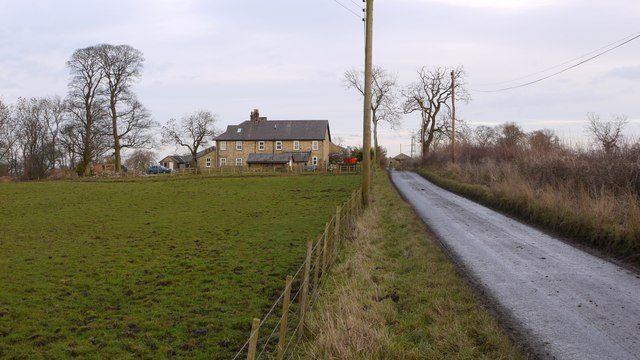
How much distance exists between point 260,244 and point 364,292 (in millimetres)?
7749

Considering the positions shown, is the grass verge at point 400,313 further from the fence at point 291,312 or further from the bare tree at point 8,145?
the bare tree at point 8,145

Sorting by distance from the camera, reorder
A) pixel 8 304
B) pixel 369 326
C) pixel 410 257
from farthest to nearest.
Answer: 1. pixel 410 257
2. pixel 8 304
3. pixel 369 326

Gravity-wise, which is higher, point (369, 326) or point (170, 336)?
point (369, 326)

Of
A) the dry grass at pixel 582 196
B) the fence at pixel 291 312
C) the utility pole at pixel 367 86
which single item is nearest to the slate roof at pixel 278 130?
the dry grass at pixel 582 196

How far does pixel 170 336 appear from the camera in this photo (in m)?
A: 7.40

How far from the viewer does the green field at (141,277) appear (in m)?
7.25

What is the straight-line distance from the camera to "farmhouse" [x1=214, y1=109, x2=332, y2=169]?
7544 centimetres

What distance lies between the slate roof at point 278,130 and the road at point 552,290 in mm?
63908

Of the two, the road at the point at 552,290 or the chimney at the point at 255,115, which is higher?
the chimney at the point at 255,115

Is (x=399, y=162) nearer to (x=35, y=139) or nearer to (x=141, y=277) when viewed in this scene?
(x=35, y=139)

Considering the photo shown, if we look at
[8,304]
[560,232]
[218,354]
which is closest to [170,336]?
[218,354]

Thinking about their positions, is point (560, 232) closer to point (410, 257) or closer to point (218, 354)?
point (410, 257)

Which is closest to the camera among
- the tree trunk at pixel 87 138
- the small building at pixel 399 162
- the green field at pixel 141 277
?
the green field at pixel 141 277

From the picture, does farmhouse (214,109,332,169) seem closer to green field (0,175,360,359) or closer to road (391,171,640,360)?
green field (0,175,360,359)
